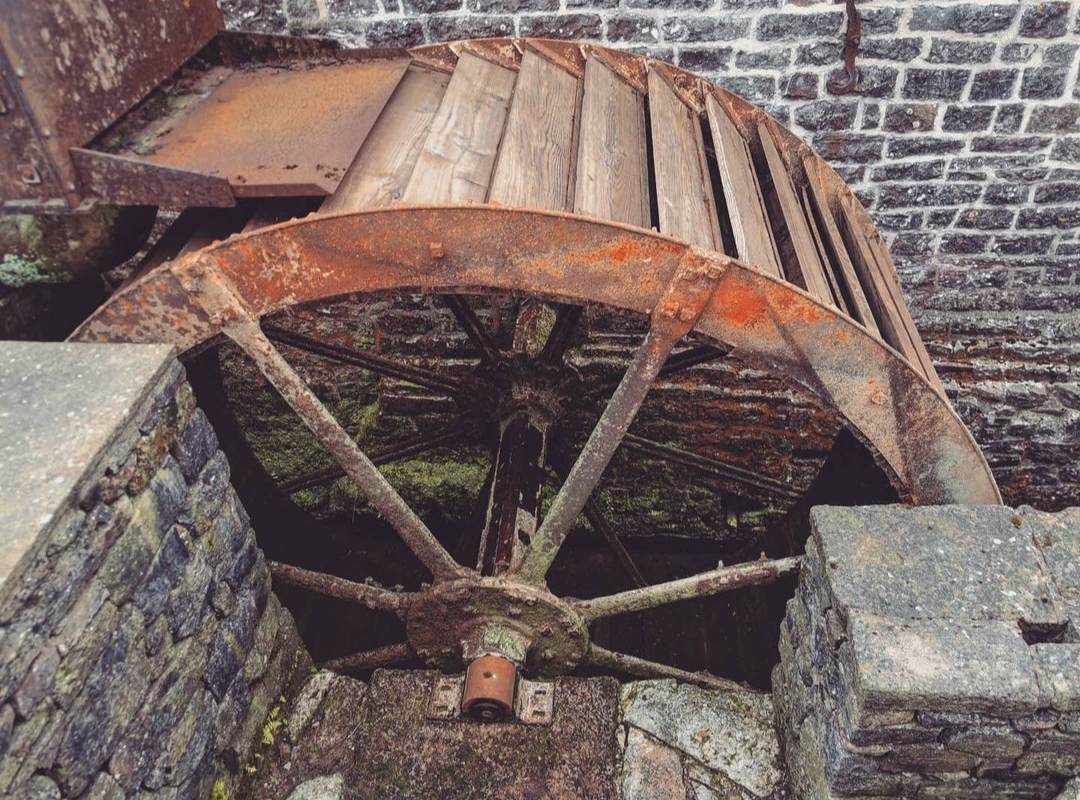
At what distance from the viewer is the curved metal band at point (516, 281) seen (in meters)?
2.31

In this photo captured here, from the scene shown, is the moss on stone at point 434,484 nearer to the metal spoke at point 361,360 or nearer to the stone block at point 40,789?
the metal spoke at point 361,360

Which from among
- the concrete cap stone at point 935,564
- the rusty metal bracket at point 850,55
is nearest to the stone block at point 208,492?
the concrete cap stone at point 935,564

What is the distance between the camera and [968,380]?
15.7 feet

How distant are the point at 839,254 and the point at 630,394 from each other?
1.06 meters

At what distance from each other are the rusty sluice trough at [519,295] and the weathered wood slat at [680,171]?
0.6 inches

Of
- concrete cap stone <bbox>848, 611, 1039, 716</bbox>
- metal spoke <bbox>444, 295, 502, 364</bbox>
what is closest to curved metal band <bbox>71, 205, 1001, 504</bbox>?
concrete cap stone <bbox>848, 611, 1039, 716</bbox>

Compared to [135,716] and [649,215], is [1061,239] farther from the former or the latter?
[135,716]

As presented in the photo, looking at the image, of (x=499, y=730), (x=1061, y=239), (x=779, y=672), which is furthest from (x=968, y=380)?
(x=499, y=730)

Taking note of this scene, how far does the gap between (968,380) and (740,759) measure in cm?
310

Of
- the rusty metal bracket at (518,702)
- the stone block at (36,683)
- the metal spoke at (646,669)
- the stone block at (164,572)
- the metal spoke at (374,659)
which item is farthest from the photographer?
the metal spoke at (374,659)

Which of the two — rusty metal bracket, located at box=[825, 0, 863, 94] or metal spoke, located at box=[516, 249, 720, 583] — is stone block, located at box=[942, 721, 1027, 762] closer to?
metal spoke, located at box=[516, 249, 720, 583]

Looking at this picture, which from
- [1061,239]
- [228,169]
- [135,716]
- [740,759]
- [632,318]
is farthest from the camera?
[632,318]

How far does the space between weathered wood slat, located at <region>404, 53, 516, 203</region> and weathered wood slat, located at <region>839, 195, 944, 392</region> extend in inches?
57.8

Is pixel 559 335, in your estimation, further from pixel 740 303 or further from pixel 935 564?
pixel 935 564
